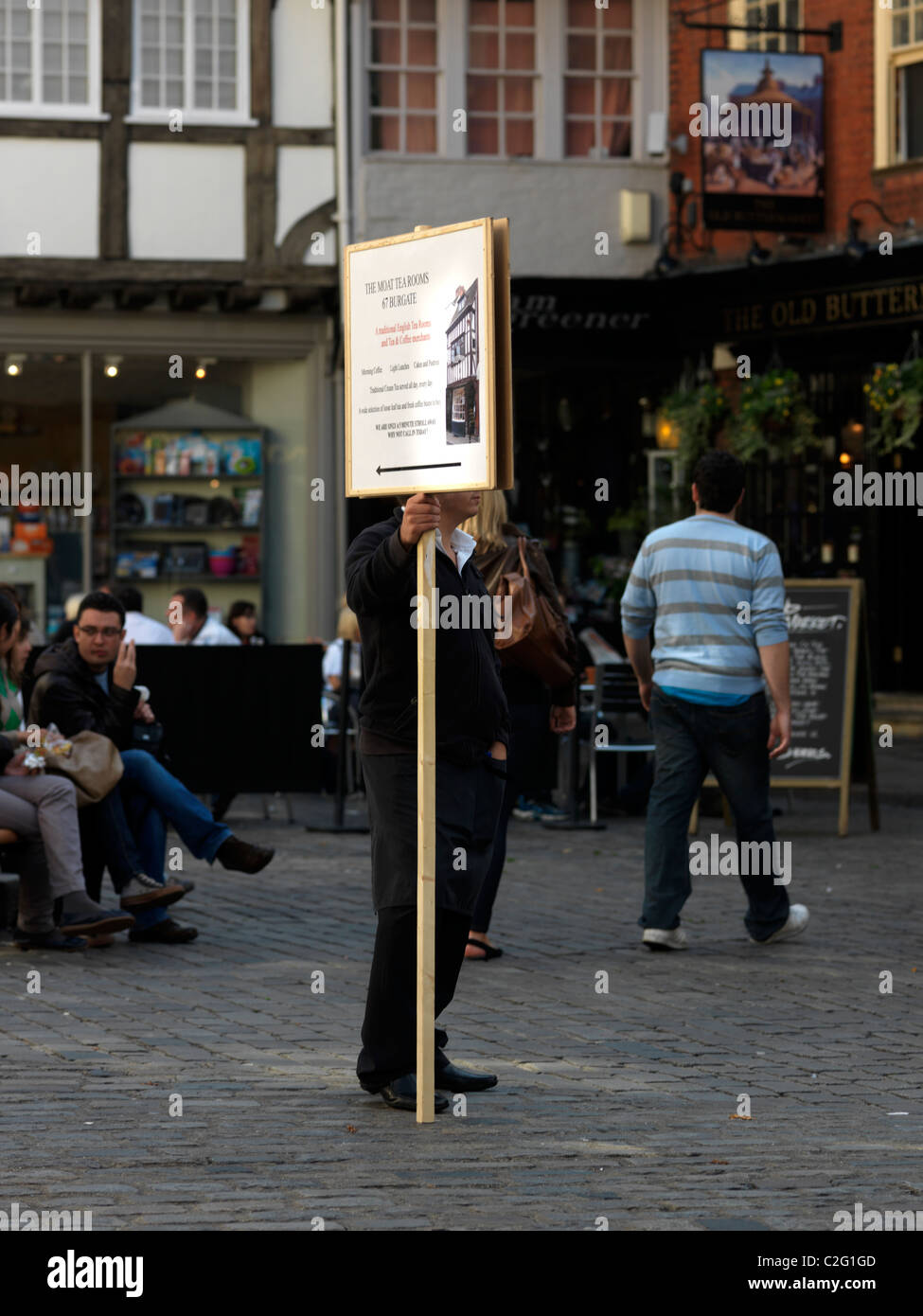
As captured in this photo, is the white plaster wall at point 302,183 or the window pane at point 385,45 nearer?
the white plaster wall at point 302,183

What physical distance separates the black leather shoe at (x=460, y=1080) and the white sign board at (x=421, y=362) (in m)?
1.71

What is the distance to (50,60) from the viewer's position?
19.3m

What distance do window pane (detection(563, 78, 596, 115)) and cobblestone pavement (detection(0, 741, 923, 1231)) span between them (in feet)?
39.1

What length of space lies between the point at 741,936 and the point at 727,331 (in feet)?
38.3

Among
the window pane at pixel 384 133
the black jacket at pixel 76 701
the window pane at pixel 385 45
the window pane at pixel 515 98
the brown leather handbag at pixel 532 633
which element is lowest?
the black jacket at pixel 76 701

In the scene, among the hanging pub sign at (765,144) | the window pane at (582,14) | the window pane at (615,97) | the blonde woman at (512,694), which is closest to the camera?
the blonde woman at (512,694)

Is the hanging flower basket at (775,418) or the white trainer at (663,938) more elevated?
the hanging flower basket at (775,418)

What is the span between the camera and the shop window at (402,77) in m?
19.9

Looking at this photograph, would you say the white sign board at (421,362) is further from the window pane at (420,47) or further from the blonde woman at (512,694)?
the window pane at (420,47)

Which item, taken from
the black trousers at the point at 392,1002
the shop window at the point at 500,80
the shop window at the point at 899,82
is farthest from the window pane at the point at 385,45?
the black trousers at the point at 392,1002

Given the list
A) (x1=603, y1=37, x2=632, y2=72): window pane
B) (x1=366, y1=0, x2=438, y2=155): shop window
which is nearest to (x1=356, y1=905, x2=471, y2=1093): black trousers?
(x1=366, y1=0, x2=438, y2=155): shop window

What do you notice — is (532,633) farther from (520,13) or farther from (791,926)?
(520,13)

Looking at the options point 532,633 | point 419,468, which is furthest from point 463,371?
point 532,633

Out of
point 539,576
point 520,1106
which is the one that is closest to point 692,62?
point 539,576
